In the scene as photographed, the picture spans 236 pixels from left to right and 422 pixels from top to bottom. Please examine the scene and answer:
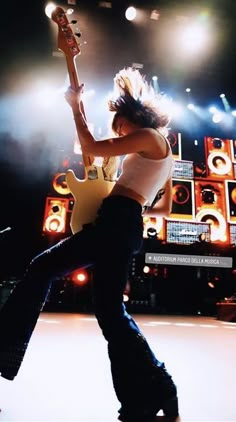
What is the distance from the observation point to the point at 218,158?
12.5 meters

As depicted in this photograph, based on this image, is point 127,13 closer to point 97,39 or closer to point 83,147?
point 97,39

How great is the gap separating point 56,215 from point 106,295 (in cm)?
1026

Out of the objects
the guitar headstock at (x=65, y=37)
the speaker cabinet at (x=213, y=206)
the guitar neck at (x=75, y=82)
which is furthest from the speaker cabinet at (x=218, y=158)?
the guitar neck at (x=75, y=82)

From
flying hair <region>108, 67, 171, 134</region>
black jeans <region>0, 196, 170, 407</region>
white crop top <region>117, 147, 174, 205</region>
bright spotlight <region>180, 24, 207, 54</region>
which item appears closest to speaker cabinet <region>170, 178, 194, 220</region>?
bright spotlight <region>180, 24, 207, 54</region>

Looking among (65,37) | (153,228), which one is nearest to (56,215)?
(153,228)

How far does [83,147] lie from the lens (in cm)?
129

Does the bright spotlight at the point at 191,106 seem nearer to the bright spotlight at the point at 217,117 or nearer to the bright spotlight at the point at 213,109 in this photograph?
the bright spotlight at the point at 213,109

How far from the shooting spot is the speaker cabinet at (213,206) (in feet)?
37.3

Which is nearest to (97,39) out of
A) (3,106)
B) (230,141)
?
(3,106)

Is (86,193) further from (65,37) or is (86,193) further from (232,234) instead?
(232,234)

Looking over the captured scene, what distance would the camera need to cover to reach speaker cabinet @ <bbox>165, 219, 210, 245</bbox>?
11086 mm

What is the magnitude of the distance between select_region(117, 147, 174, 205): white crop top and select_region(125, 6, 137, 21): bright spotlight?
6.64 metres

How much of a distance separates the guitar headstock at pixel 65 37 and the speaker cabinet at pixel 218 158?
434 inches

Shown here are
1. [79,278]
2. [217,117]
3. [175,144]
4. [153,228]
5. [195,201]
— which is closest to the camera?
[79,278]
